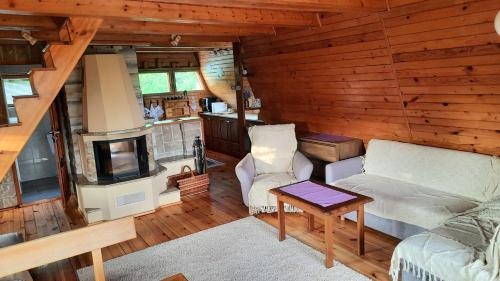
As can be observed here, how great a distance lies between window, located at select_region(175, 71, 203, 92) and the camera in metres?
7.72

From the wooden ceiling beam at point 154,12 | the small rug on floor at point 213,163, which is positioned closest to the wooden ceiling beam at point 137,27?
the wooden ceiling beam at point 154,12

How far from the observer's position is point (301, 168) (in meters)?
4.08

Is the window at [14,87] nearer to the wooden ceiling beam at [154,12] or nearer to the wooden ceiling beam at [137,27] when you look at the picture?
the wooden ceiling beam at [137,27]

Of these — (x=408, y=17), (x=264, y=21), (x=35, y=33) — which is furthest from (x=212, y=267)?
(x=35, y=33)

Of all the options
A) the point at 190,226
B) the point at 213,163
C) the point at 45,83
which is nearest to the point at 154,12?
the point at 45,83

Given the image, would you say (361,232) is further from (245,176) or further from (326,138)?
(326,138)

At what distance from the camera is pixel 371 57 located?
3.60 meters

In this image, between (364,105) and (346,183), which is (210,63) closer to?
(364,105)

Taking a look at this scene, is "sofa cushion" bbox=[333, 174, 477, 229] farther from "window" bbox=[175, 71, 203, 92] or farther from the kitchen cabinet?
"window" bbox=[175, 71, 203, 92]

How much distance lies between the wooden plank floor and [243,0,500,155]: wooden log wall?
1.25 metres

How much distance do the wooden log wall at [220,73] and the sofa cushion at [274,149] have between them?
7.91ft

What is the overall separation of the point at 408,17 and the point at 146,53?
17.3 feet

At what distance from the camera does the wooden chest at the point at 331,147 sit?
4.34 m

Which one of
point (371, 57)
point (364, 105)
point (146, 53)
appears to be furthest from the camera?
point (146, 53)
